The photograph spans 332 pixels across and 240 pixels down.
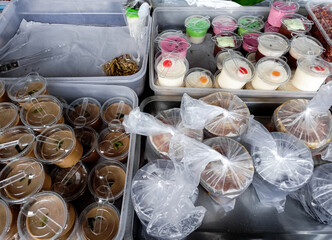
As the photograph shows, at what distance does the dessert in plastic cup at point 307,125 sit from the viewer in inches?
37.3

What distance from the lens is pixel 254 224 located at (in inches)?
37.9

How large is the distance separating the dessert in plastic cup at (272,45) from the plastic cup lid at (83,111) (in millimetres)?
873

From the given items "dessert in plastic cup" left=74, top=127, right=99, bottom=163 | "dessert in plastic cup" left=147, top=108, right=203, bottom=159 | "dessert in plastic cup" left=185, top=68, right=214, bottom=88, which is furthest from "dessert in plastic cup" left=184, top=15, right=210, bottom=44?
"dessert in plastic cup" left=74, top=127, right=99, bottom=163

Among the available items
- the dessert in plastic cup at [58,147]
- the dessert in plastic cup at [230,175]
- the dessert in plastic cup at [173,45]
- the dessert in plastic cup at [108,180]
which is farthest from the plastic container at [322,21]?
the dessert in plastic cup at [58,147]

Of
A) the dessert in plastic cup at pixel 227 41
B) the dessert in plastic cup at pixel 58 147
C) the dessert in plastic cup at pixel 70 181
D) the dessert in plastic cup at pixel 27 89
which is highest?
the dessert in plastic cup at pixel 227 41

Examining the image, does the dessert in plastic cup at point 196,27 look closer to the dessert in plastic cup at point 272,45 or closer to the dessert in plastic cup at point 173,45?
the dessert in plastic cup at point 173,45

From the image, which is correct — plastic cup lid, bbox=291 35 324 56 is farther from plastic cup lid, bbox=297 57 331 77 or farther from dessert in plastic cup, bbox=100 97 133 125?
dessert in plastic cup, bbox=100 97 133 125

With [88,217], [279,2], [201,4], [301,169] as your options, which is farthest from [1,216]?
[279,2]

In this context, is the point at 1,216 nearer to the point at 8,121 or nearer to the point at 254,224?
the point at 8,121

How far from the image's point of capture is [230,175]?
0.80 meters

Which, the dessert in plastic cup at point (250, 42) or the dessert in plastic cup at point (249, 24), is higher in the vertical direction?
the dessert in plastic cup at point (249, 24)

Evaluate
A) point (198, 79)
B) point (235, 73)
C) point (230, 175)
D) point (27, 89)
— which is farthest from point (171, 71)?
point (27, 89)

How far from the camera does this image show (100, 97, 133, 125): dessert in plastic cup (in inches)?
44.2

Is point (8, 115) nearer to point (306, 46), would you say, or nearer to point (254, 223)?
point (254, 223)
